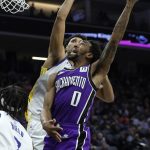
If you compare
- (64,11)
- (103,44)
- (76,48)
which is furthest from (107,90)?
(103,44)

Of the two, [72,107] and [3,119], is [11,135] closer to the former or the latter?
[3,119]

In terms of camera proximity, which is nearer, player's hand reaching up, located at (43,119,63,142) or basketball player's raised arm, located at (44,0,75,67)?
player's hand reaching up, located at (43,119,63,142)

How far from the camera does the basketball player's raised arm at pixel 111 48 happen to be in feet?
12.6

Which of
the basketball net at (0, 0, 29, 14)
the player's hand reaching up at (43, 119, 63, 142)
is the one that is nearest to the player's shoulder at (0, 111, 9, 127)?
the player's hand reaching up at (43, 119, 63, 142)

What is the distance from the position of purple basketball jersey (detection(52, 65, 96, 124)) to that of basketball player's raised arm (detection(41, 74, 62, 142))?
0.14 feet

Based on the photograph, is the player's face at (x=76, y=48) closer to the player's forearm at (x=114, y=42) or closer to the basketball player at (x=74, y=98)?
the basketball player at (x=74, y=98)

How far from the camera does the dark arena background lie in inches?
606

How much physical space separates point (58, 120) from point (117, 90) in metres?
16.4

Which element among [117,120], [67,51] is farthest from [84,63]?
[117,120]

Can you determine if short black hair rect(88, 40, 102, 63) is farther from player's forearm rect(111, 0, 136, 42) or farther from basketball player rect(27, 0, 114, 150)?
player's forearm rect(111, 0, 136, 42)

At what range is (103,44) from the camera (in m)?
14.5

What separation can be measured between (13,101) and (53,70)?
135 cm

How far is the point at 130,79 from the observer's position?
72.1ft

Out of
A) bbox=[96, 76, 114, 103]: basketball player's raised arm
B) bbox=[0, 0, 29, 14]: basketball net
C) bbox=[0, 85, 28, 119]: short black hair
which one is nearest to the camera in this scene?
bbox=[0, 85, 28, 119]: short black hair
